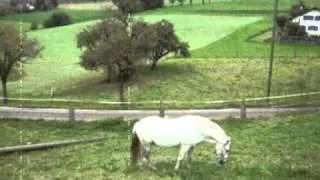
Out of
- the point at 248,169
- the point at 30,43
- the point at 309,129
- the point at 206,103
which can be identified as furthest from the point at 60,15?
the point at 248,169

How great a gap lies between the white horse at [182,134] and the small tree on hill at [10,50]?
3329cm

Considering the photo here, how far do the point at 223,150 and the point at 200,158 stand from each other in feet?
8.82

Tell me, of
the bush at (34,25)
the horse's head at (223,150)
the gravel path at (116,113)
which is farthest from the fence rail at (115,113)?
the bush at (34,25)

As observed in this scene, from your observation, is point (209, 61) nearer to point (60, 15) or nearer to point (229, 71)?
point (229, 71)

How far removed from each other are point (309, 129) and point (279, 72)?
34.2 metres

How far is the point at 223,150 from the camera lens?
21.1m

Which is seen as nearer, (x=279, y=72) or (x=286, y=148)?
(x=286, y=148)

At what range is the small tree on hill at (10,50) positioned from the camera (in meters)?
55.2

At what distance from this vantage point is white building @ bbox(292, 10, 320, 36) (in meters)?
96.6

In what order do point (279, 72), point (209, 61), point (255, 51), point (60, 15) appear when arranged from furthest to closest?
point (60, 15), point (255, 51), point (209, 61), point (279, 72)

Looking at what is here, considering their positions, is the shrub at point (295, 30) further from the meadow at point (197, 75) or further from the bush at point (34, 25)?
the bush at point (34, 25)

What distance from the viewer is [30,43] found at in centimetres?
5919

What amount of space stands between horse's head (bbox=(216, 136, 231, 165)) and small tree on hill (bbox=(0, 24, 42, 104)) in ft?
112

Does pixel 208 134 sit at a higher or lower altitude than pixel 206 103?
higher
